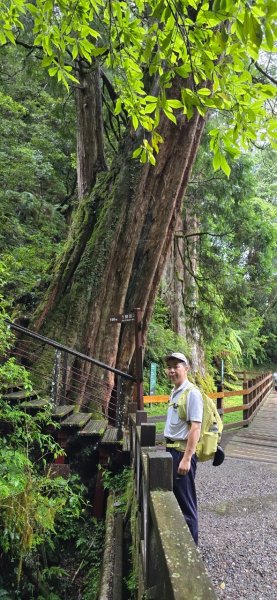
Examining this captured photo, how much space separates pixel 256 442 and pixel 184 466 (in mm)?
6441

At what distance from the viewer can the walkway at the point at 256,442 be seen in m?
7.89

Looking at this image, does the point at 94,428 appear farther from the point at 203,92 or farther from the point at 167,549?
the point at 203,92

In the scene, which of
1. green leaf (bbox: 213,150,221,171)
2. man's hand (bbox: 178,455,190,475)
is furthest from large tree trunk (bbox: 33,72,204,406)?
green leaf (bbox: 213,150,221,171)

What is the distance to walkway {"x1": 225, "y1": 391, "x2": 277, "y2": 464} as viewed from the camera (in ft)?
25.9

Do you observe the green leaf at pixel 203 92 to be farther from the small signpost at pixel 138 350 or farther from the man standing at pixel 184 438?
the small signpost at pixel 138 350

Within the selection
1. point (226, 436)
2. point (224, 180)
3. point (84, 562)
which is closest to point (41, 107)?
point (224, 180)

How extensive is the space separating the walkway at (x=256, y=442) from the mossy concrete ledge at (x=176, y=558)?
6.20 metres

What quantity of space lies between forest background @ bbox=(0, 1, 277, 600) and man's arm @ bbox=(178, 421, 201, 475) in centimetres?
132

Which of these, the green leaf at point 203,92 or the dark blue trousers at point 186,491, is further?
the dark blue trousers at point 186,491

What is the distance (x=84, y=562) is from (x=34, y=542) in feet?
3.10

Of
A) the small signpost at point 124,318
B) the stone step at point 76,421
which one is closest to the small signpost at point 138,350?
the small signpost at point 124,318

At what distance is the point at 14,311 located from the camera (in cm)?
809

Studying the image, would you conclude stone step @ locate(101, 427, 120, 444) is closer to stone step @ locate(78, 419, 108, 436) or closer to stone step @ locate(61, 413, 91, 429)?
stone step @ locate(78, 419, 108, 436)

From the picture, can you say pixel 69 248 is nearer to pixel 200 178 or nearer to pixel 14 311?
pixel 14 311
